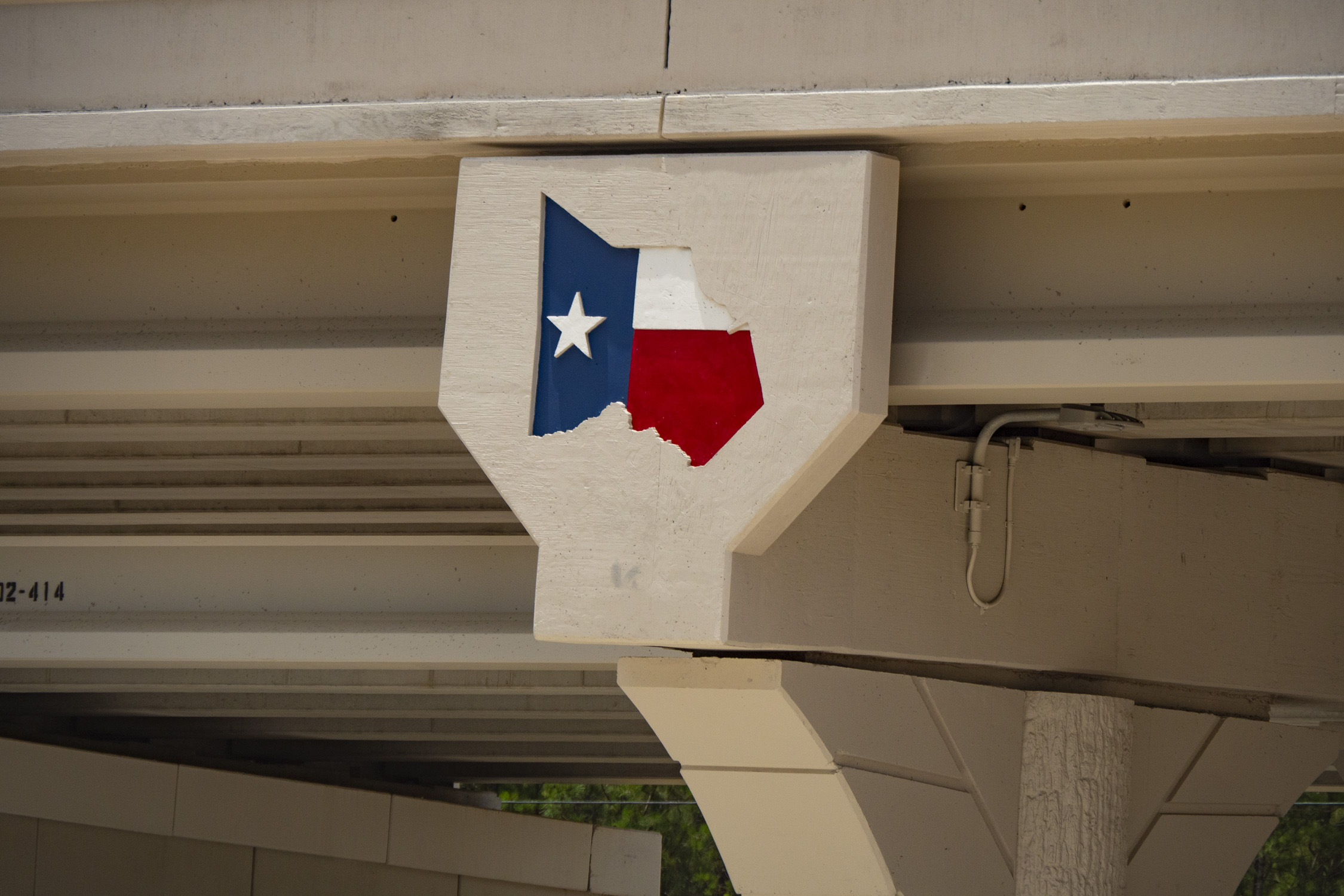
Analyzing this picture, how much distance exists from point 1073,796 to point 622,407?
11.8 feet

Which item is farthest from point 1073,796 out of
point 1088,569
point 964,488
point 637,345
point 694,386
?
point 637,345

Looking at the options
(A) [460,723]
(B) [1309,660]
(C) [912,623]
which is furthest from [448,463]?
(A) [460,723]

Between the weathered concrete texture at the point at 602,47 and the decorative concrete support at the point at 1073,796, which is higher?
the weathered concrete texture at the point at 602,47

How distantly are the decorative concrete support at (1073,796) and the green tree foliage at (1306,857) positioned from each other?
99.3 ft

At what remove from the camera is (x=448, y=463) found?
8992 millimetres

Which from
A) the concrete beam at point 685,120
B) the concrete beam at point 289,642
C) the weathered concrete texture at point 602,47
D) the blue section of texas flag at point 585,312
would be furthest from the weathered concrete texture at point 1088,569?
the concrete beam at point 289,642

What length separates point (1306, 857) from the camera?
3553cm

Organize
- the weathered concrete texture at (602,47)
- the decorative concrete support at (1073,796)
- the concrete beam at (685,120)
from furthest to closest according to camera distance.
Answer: the decorative concrete support at (1073,796) → the weathered concrete texture at (602,47) → the concrete beam at (685,120)

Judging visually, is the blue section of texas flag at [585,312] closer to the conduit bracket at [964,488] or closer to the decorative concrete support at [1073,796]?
the conduit bracket at [964,488]

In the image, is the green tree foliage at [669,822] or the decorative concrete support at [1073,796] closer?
the decorative concrete support at [1073,796]

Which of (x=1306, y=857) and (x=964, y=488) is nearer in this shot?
(x=964, y=488)

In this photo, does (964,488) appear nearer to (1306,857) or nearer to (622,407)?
(622,407)

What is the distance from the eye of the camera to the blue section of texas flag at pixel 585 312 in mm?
5953

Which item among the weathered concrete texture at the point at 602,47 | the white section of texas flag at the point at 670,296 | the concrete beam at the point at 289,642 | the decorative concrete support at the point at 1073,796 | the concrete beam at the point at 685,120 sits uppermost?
the weathered concrete texture at the point at 602,47
